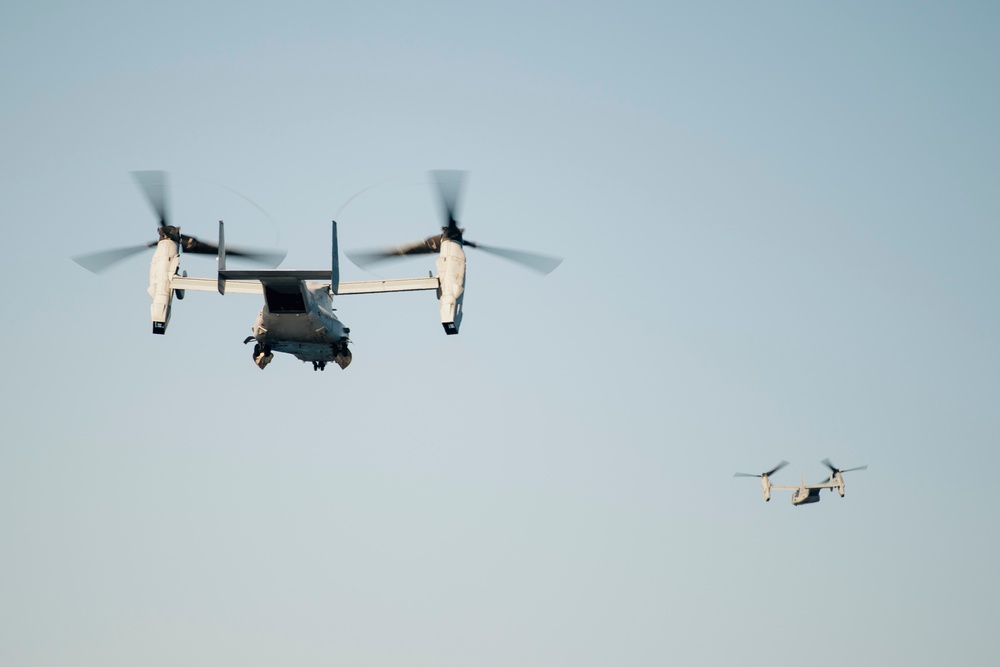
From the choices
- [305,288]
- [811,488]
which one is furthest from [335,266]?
[811,488]

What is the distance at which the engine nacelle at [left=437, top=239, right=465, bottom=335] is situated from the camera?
55.2m

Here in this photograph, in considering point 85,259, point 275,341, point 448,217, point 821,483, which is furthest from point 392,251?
point 821,483

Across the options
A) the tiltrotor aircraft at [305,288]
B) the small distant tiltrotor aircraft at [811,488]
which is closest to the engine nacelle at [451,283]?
the tiltrotor aircraft at [305,288]

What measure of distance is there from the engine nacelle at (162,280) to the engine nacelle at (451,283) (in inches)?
558

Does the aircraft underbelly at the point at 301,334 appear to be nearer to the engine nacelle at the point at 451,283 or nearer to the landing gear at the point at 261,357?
the landing gear at the point at 261,357

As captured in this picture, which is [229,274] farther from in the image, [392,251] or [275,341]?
[392,251]

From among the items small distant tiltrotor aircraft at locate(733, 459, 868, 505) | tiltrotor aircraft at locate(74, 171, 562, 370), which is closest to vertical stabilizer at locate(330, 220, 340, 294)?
tiltrotor aircraft at locate(74, 171, 562, 370)

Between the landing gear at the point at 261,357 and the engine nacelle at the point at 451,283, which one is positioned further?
the landing gear at the point at 261,357

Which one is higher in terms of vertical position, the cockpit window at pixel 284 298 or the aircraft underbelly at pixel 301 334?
the cockpit window at pixel 284 298

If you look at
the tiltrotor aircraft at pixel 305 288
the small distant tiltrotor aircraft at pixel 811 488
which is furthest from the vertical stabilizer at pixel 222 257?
the small distant tiltrotor aircraft at pixel 811 488

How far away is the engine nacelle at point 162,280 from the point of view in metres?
57.7

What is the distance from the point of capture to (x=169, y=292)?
58.8 meters

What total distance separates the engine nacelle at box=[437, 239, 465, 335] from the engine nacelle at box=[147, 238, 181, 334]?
1417 cm

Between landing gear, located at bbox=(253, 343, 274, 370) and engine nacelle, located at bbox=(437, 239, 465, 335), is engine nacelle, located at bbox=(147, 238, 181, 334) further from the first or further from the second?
engine nacelle, located at bbox=(437, 239, 465, 335)
